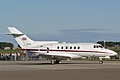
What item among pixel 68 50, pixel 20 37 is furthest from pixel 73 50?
pixel 20 37

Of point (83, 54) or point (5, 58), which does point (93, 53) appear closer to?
point (83, 54)

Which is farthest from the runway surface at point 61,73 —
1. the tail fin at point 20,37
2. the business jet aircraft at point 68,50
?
the tail fin at point 20,37

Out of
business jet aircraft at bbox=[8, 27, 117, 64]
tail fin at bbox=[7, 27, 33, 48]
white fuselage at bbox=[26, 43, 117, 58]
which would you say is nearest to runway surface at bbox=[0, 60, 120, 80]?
business jet aircraft at bbox=[8, 27, 117, 64]

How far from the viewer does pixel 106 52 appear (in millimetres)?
53594

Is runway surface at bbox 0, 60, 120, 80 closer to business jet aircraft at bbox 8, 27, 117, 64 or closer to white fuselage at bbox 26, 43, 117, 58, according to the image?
business jet aircraft at bbox 8, 27, 117, 64

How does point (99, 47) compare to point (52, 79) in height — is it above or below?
above

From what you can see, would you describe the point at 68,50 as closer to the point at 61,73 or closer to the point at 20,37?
the point at 20,37

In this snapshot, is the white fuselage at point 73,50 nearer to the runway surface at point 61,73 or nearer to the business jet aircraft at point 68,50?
the business jet aircraft at point 68,50

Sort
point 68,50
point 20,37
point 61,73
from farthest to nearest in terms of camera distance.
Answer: point 20,37 → point 68,50 → point 61,73

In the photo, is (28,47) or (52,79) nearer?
(52,79)

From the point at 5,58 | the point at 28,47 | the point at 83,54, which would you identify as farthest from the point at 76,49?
the point at 5,58

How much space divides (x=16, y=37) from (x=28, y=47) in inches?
115

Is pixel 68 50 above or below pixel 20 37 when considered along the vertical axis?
below

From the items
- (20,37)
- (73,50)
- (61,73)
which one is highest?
(20,37)
